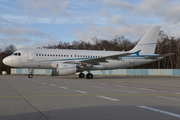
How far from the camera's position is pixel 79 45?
322ft

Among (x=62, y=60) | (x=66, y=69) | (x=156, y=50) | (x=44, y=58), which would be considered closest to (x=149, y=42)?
(x=62, y=60)

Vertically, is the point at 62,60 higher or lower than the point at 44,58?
lower

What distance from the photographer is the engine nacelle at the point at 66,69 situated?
29.0 metres

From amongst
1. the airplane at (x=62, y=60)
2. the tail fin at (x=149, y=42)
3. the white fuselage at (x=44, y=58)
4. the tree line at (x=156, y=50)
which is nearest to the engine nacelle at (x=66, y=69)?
the airplane at (x=62, y=60)

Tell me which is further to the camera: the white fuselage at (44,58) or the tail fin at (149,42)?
the tail fin at (149,42)

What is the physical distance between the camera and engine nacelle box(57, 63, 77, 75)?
95.2ft

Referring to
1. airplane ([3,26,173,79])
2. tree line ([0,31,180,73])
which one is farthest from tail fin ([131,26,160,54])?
tree line ([0,31,180,73])

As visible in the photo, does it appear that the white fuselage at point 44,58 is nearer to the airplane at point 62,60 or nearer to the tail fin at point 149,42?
the airplane at point 62,60

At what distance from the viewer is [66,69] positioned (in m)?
29.2

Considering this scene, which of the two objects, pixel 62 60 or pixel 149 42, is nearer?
pixel 62 60

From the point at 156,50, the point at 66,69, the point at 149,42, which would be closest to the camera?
the point at 66,69

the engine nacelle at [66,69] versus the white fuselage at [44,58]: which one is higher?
the white fuselage at [44,58]

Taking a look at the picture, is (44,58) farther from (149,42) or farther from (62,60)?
(149,42)

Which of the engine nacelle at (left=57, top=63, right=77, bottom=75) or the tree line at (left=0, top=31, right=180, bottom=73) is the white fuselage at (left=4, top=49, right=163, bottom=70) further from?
the tree line at (left=0, top=31, right=180, bottom=73)
